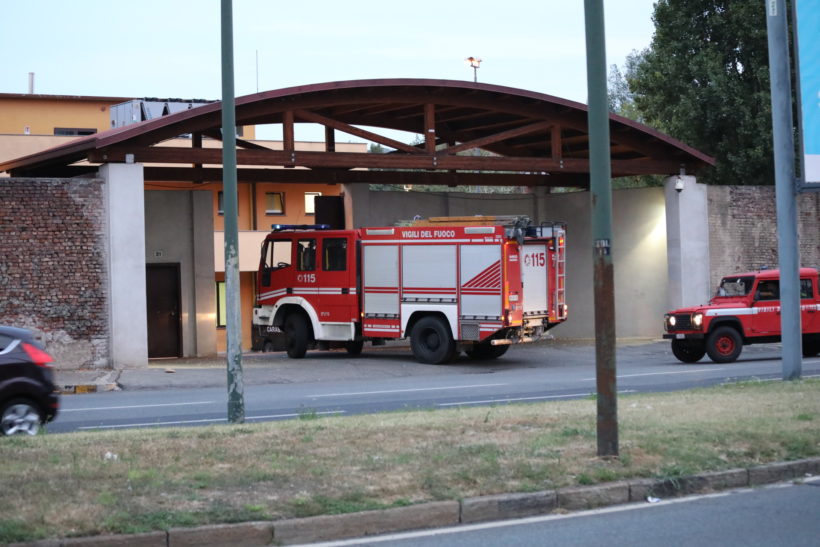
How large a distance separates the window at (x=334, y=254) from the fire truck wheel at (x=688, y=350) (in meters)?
8.00

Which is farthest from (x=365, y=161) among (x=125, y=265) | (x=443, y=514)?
(x=443, y=514)

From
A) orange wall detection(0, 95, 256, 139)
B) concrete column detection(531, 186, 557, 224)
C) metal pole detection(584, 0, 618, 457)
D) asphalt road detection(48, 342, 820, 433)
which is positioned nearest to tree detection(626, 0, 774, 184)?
concrete column detection(531, 186, 557, 224)

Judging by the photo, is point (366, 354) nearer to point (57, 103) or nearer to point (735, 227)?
point (735, 227)

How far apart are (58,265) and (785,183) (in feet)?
49.6

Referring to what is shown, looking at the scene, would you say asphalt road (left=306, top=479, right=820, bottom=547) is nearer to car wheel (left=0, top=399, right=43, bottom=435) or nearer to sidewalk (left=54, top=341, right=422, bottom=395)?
car wheel (left=0, top=399, right=43, bottom=435)

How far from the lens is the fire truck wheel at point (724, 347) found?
23.4 m

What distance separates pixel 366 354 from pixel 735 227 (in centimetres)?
1191

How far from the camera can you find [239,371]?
13000mm

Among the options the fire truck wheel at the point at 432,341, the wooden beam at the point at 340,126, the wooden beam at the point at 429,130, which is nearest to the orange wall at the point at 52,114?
the wooden beam at the point at 429,130

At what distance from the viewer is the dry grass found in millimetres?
7789

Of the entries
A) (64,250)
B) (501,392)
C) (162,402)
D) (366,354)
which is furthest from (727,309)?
(64,250)

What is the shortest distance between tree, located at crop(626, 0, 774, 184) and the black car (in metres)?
30.7

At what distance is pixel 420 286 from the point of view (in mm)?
24750

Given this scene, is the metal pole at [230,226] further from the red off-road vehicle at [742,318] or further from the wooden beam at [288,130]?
the red off-road vehicle at [742,318]
